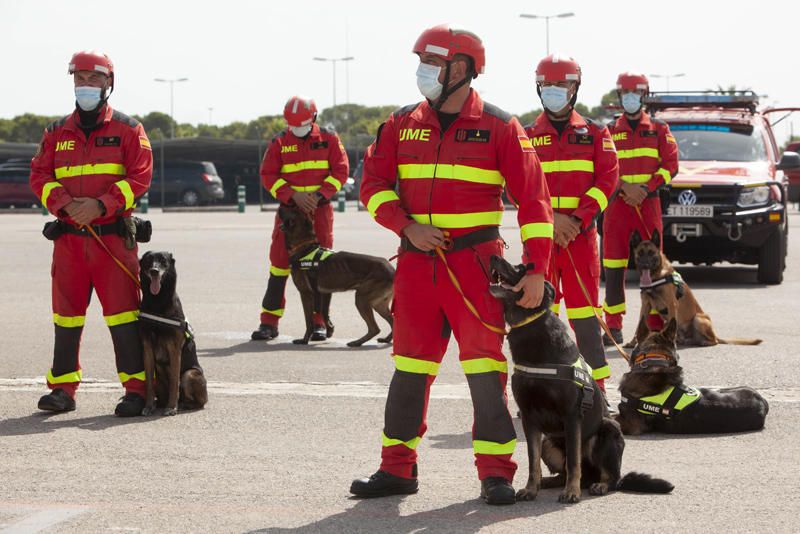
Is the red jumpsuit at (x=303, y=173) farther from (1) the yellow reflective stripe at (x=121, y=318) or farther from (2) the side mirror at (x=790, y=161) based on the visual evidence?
(2) the side mirror at (x=790, y=161)

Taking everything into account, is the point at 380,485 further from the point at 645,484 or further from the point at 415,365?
the point at 645,484

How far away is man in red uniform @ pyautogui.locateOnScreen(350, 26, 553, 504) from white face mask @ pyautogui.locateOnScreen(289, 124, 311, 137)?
6233mm

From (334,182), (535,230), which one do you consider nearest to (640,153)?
(334,182)

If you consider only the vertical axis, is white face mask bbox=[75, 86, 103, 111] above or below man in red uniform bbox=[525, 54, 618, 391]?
above

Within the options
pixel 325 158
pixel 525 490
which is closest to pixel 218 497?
pixel 525 490

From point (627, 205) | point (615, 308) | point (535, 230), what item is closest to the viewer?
point (535, 230)

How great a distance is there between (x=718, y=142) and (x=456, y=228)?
12317 mm

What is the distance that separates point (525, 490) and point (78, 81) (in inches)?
160

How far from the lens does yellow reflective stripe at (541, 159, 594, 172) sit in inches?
328

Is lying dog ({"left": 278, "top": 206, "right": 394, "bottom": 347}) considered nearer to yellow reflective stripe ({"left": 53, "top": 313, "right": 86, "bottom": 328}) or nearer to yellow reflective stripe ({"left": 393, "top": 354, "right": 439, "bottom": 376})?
yellow reflective stripe ({"left": 53, "top": 313, "right": 86, "bottom": 328})

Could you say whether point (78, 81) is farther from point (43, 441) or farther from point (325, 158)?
point (325, 158)

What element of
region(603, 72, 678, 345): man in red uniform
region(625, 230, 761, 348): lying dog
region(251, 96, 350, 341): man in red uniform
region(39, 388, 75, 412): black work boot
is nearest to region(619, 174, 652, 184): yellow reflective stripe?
region(603, 72, 678, 345): man in red uniform

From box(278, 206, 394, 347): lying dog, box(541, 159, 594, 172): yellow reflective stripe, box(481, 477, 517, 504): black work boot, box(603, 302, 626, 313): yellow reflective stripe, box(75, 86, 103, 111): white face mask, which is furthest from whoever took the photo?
box(278, 206, 394, 347): lying dog

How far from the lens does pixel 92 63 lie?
8266 mm
